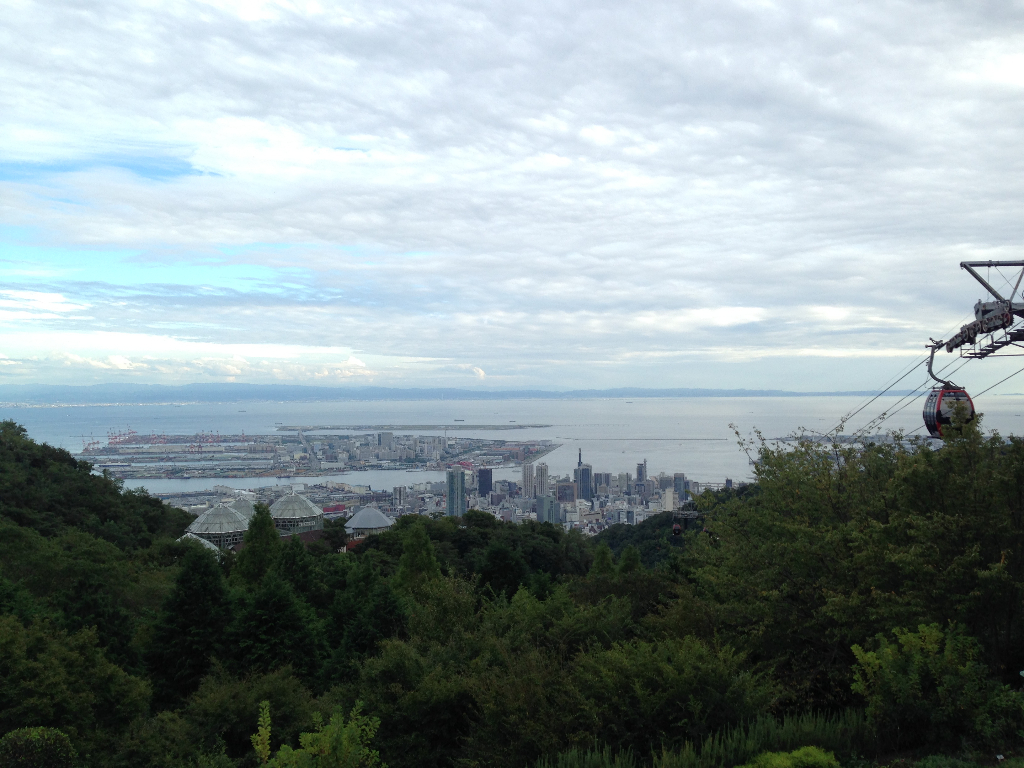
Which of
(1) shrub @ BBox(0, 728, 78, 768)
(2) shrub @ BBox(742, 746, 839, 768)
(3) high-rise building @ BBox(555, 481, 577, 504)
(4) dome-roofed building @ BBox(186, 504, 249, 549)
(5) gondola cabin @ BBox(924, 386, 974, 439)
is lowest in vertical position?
(3) high-rise building @ BBox(555, 481, 577, 504)

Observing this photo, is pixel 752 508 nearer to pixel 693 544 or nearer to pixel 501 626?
pixel 693 544

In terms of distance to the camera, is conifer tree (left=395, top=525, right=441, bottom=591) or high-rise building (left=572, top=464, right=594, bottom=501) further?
high-rise building (left=572, top=464, right=594, bottom=501)

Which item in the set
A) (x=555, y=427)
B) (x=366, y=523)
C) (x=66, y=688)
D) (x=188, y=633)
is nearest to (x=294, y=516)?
(x=366, y=523)

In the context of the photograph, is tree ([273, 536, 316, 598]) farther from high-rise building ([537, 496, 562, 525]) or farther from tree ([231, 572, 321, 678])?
high-rise building ([537, 496, 562, 525])

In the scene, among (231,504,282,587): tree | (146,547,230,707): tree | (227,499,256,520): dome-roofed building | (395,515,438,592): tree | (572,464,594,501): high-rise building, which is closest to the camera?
(146,547,230,707): tree

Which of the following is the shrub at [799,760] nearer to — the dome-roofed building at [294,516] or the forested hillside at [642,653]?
the forested hillside at [642,653]

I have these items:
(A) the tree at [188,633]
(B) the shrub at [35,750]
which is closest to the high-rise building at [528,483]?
(A) the tree at [188,633]

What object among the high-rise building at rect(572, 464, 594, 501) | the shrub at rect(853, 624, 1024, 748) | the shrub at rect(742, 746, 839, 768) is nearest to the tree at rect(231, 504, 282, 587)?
the shrub at rect(742, 746, 839, 768)
